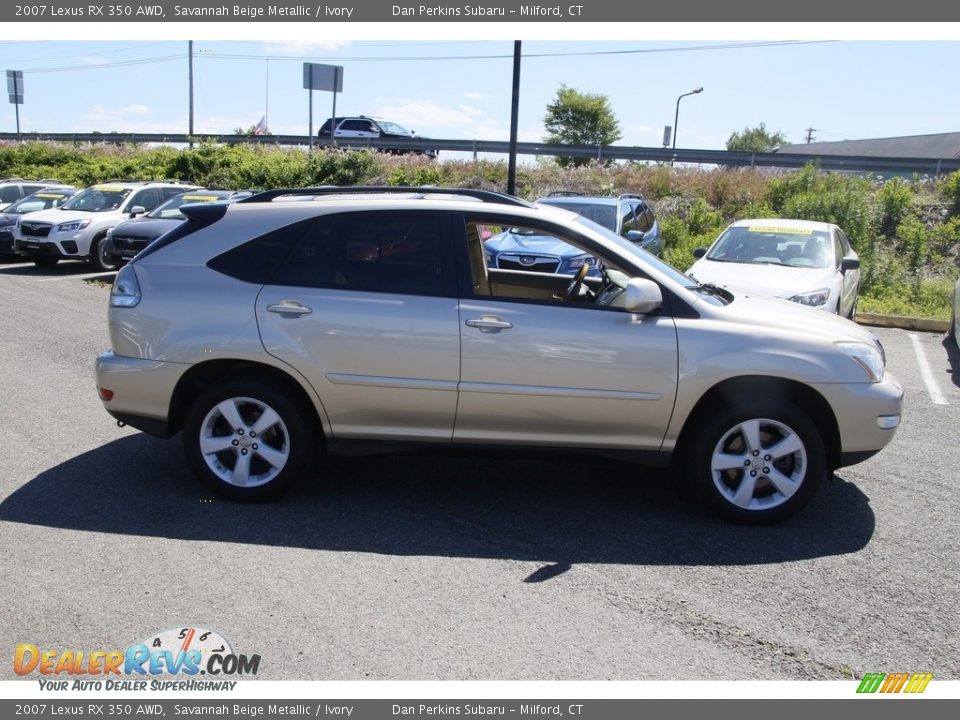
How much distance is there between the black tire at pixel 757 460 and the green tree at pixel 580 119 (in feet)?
172

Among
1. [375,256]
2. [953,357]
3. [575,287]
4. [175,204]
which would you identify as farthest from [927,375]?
[175,204]

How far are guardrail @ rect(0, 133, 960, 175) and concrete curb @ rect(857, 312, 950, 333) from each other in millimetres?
9625

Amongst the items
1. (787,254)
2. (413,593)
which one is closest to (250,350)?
(413,593)

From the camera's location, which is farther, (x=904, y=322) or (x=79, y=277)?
(x=79, y=277)

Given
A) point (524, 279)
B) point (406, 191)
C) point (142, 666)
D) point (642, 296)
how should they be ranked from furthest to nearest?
point (524, 279)
point (406, 191)
point (642, 296)
point (142, 666)

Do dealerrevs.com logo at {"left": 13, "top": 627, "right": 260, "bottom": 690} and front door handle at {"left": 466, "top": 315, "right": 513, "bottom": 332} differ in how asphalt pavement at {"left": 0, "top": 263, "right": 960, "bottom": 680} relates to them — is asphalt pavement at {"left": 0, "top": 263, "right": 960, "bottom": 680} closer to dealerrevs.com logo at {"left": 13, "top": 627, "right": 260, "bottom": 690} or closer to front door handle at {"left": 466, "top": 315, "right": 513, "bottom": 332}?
dealerrevs.com logo at {"left": 13, "top": 627, "right": 260, "bottom": 690}

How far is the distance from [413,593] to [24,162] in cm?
3631

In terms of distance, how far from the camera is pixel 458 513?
4.95 m

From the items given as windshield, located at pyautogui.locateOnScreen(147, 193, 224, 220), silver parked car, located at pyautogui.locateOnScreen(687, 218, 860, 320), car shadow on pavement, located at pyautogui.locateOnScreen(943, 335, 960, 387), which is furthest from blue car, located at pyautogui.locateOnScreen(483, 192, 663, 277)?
windshield, located at pyautogui.locateOnScreen(147, 193, 224, 220)

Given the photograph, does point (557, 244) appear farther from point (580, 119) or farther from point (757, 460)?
point (580, 119)

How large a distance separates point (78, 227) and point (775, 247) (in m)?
12.4

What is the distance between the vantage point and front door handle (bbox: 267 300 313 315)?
4.84m

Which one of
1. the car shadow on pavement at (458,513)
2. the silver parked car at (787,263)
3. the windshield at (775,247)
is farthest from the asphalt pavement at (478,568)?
the windshield at (775,247)

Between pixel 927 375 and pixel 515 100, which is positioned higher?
pixel 515 100
